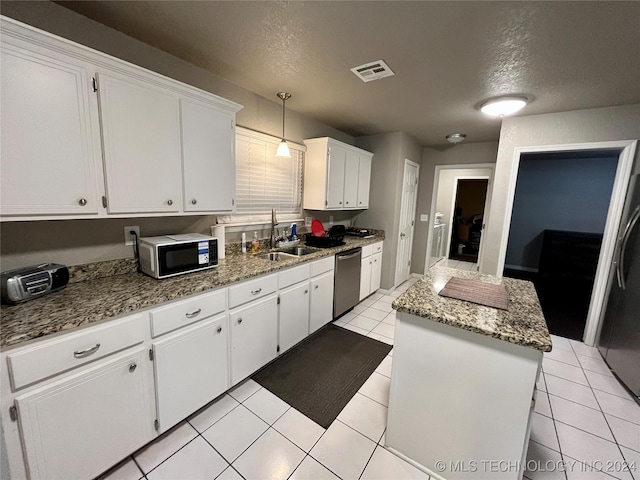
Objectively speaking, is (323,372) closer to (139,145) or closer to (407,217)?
(139,145)

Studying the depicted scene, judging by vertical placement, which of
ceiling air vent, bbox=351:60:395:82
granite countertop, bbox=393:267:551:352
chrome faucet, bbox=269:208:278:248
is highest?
ceiling air vent, bbox=351:60:395:82

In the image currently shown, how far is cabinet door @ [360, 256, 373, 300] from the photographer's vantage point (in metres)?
3.45

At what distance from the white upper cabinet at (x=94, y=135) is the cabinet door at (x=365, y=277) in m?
2.19

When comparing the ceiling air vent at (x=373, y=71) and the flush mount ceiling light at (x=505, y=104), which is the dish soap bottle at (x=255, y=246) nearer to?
the ceiling air vent at (x=373, y=71)

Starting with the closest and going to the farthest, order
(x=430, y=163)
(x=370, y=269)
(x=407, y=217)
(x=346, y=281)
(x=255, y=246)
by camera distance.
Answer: (x=255, y=246) → (x=346, y=281) → (x=370, y=269) → (x=407, y=217) → (x=430, y=163)

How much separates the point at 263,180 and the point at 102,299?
70.1 inches

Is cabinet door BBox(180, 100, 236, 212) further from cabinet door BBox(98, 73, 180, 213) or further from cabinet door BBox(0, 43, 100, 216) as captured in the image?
cabinet door BBox(0, 43, 100, 216)

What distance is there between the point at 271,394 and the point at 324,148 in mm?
2568

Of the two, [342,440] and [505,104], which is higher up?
[505,104]

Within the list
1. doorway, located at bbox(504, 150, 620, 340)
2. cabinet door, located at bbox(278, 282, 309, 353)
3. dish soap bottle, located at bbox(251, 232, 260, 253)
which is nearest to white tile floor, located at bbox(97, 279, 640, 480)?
cabinet door, located at bbox(278, 282, 309, 353)

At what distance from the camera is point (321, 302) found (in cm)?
274

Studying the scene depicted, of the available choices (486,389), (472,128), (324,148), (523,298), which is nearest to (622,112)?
(472,128)

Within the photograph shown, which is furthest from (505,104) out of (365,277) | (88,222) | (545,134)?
(88,222)

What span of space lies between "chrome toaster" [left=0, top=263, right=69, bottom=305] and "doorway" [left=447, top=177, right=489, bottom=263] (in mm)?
7107
